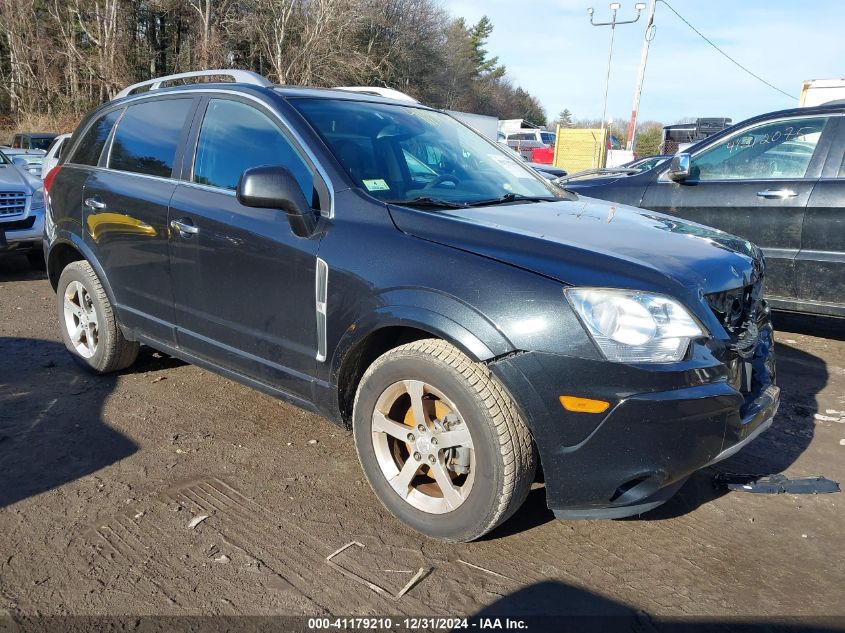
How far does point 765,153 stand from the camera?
553 centimetres

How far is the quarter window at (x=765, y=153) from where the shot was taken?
5.36m

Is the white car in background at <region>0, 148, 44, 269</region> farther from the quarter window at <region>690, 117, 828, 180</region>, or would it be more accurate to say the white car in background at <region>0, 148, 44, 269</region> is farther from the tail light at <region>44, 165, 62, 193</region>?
the quarter window at <region>690, 117, 828, 180</region>

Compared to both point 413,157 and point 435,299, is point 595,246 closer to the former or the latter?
point 435,299

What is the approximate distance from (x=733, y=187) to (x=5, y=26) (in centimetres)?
3708

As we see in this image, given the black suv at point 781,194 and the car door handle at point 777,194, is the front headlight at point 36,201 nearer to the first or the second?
the black suv at point 781,194

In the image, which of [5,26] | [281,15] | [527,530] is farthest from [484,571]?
[5,26]

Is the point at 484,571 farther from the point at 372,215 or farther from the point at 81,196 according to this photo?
the point at 81,196

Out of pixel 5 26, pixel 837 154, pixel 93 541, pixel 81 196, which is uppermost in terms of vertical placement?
pixel 5 26

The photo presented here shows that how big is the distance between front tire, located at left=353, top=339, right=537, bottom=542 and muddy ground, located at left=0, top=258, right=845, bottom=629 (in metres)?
0.16

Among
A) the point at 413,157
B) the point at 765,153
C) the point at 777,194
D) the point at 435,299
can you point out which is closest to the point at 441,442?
the point at 435,299

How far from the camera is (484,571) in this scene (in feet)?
8.35

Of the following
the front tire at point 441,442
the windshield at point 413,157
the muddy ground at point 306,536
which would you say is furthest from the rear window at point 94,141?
the front tire at point 441,442

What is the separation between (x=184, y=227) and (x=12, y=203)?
5.50m

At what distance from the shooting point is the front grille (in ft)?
25.2
